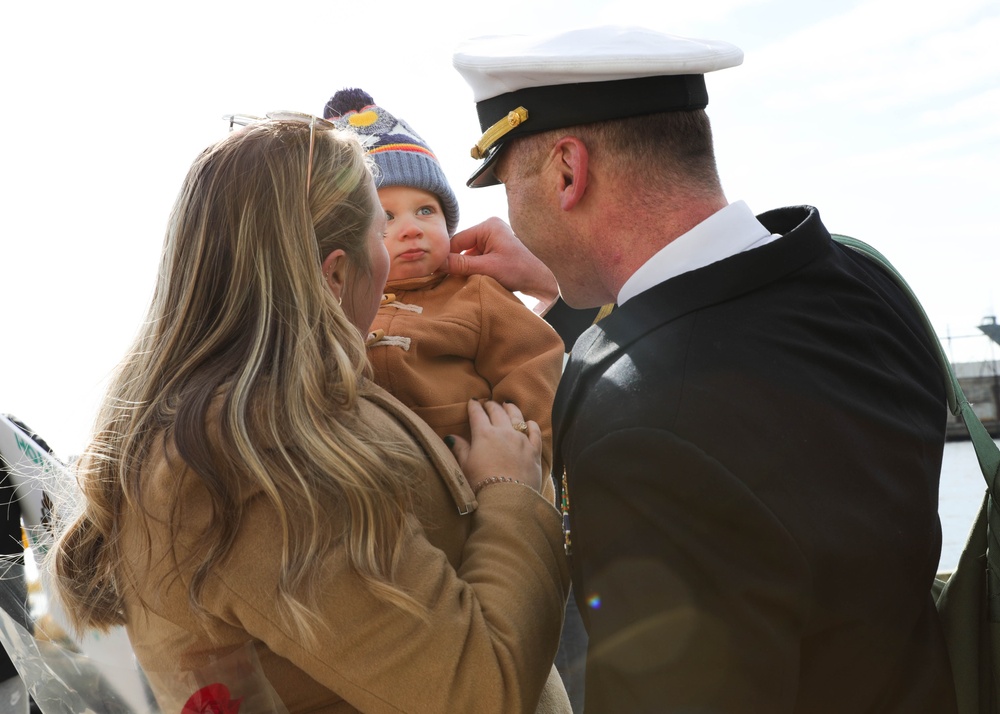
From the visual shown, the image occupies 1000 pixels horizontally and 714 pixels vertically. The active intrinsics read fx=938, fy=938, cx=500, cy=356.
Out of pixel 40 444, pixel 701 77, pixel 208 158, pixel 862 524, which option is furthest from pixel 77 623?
pixel 40 444

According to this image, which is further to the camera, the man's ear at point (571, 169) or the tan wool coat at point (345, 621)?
the man's ear at point (571, 169)

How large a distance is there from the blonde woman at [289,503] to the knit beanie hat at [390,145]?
652 mm

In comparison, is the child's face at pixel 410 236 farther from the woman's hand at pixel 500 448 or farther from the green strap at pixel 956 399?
the green strap at pixel 956 399

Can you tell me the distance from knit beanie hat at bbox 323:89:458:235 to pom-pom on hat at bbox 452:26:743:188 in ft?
2.44

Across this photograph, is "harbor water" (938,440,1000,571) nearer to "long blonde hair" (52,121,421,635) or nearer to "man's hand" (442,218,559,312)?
"man's hand" (442,218,559,312)

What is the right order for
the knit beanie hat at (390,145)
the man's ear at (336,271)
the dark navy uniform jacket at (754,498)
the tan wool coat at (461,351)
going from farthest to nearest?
the knit beanie hat at (390,145)
the tan wool coat at (461,351)
the man's ear at (336,271)
the dark navy uniform jacket at (754,498)

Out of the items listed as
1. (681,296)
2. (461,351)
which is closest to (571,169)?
(681,296)

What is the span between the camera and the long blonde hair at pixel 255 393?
1682mm

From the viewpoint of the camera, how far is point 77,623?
1.84 m

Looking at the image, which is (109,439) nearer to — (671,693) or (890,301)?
(671,693)

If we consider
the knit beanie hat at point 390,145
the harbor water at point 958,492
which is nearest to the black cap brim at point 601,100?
the knit beanie hat at point 390,145

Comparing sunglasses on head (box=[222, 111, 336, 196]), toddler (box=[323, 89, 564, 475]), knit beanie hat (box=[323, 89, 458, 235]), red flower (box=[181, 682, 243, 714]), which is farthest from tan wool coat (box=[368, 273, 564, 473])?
red flower (box=[181, 682, 243, 714])

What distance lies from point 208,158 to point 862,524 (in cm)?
150

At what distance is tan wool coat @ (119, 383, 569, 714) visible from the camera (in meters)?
1.67
